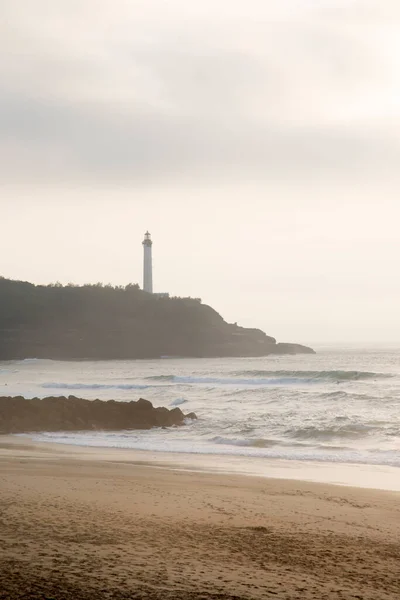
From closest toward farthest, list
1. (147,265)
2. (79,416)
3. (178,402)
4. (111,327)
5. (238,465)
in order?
(238,465), (79,416), (178,402), (111,327), (147,265)

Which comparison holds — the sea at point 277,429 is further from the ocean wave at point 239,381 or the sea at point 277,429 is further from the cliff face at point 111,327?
the cliff face at point 111,327

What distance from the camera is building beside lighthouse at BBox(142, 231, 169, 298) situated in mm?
116750

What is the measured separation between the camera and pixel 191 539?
22.1ft

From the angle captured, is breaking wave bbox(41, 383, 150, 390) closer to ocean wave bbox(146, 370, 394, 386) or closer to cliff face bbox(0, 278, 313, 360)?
ocean wave bbox(146, 370, 394, 386)

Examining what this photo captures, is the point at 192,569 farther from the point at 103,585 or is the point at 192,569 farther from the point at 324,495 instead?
the point at 324,495

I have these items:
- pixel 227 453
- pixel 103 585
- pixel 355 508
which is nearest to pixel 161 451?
pixel 227 453

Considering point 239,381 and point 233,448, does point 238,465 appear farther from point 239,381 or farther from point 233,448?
point 239,381

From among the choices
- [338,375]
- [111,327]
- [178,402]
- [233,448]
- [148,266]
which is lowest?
[233,448]

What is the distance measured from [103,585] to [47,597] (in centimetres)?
45

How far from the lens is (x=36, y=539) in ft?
20.3

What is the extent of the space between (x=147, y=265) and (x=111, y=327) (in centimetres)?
1188

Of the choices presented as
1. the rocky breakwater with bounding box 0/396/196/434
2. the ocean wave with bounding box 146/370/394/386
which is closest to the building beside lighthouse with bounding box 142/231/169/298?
the ocean wave with bounding box 146/370/394/386

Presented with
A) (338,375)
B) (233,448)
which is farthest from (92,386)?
(233,448)

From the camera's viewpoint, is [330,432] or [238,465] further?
[330,432]
